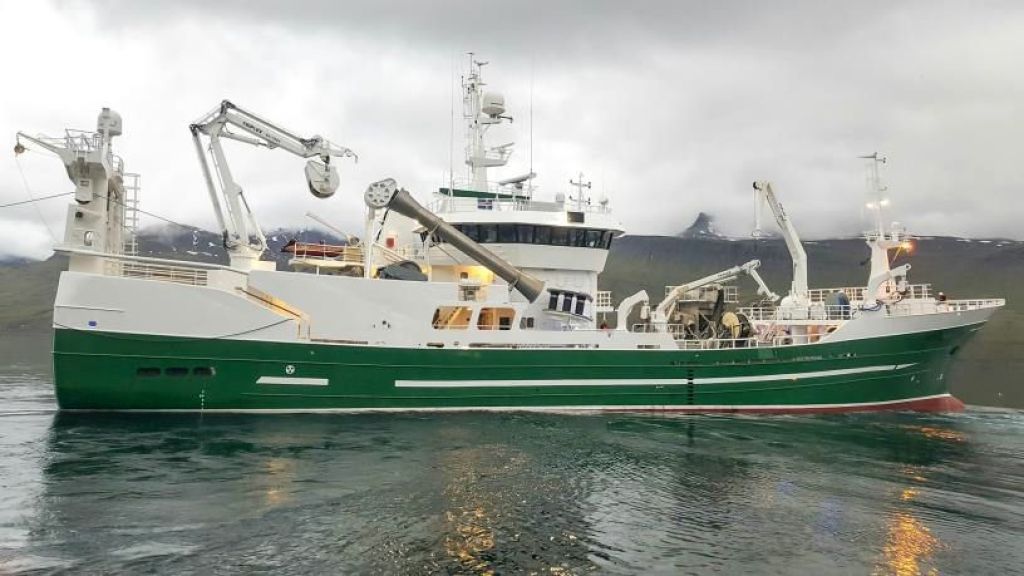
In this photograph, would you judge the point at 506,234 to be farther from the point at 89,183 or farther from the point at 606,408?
the point at 89,183

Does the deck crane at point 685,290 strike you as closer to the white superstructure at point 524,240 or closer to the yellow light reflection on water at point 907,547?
the white superstructure at point 524,240

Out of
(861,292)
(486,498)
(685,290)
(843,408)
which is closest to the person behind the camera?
(486,498)

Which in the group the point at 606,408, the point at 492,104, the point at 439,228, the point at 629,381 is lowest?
the point at 606,408

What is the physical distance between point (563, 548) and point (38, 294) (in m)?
232

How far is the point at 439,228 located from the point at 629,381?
7630 millimetres

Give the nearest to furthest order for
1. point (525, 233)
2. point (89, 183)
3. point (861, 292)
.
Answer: point (89, 183)
point (525, 233)
point (861, 292)

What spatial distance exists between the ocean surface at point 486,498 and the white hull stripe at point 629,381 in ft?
4.45

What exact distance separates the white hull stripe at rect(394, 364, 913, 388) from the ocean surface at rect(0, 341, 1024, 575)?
1355 millimetres

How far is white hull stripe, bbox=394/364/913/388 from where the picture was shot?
18.4 m

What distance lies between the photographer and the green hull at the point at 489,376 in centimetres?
1609

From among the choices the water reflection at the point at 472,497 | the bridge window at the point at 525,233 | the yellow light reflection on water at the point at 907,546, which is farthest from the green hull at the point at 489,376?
the yellow light reflection on water at the point at 907,546

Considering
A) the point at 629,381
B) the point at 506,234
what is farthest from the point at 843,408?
the point at 506,234

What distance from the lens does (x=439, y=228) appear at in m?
18.8

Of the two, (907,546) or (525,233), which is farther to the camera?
(525,233)
